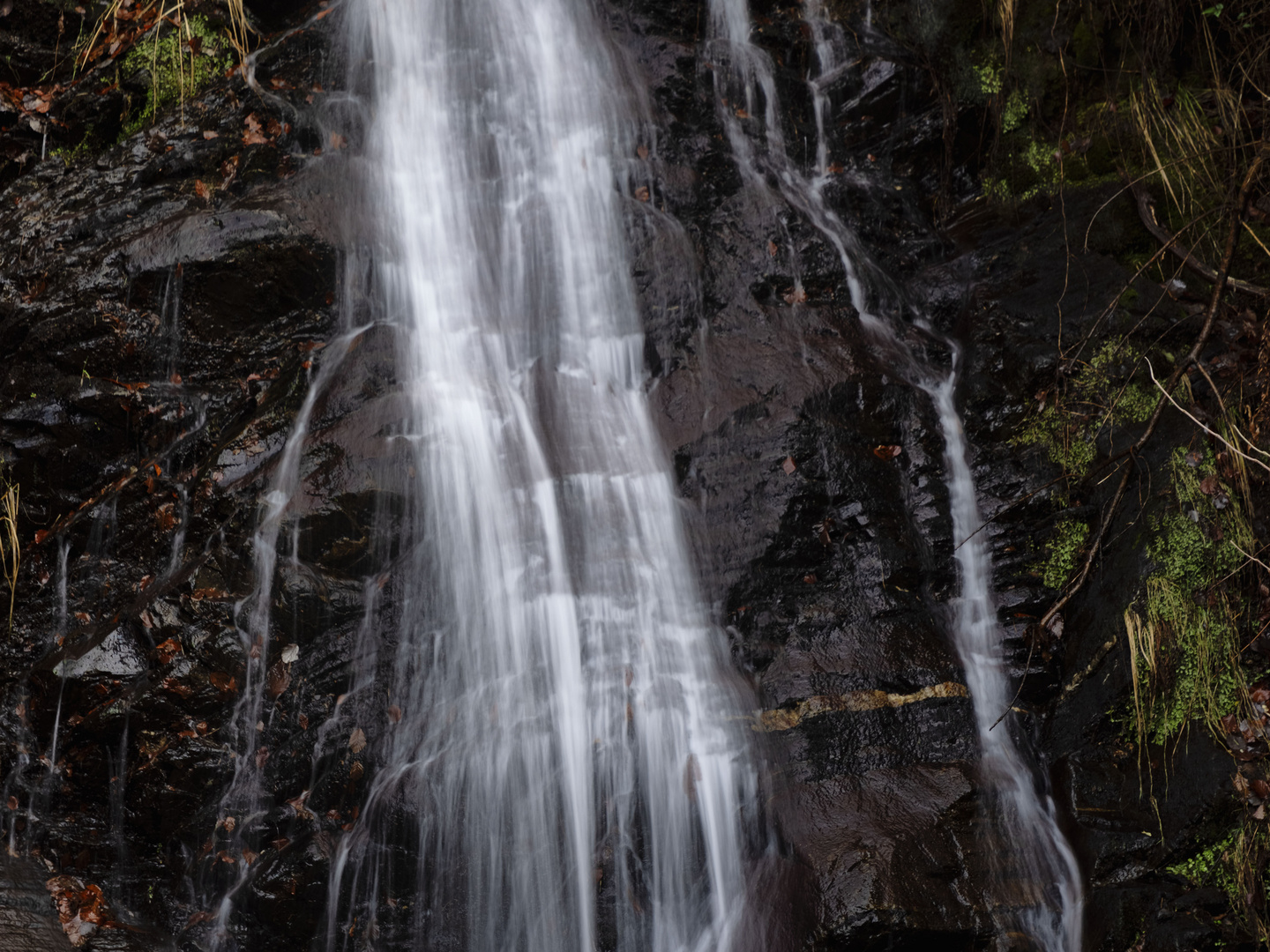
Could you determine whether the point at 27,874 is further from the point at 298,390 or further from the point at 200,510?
the point at 298,390

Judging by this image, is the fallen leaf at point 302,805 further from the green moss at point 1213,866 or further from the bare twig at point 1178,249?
the bare twig at point 1178,249

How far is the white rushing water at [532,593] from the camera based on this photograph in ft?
12.9

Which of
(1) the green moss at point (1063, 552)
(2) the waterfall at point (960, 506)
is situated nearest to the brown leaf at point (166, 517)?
(2) the waterfall at point (960, 506)

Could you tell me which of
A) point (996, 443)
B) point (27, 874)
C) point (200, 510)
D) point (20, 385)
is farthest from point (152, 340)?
point (996, 443)

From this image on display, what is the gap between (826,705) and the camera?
419cm

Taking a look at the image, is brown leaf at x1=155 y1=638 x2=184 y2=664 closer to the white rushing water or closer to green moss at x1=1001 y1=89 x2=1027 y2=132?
the white rushing water

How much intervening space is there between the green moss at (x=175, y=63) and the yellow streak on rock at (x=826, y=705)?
5.80 metres

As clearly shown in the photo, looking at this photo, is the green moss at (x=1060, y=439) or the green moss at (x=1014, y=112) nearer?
the green moss at (x=1060, y=439)

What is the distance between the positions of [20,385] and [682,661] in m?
4.34

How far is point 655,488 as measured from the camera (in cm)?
486

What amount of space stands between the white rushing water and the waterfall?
3.57 ft

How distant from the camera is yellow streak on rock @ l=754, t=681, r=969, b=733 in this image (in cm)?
418

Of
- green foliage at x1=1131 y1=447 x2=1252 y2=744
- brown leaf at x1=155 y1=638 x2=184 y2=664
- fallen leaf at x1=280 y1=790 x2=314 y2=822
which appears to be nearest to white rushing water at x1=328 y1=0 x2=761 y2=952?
fallen leaf at x1=280 y1=790 x2=314 y2=822

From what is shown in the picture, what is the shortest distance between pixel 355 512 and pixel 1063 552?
3.93 metres
